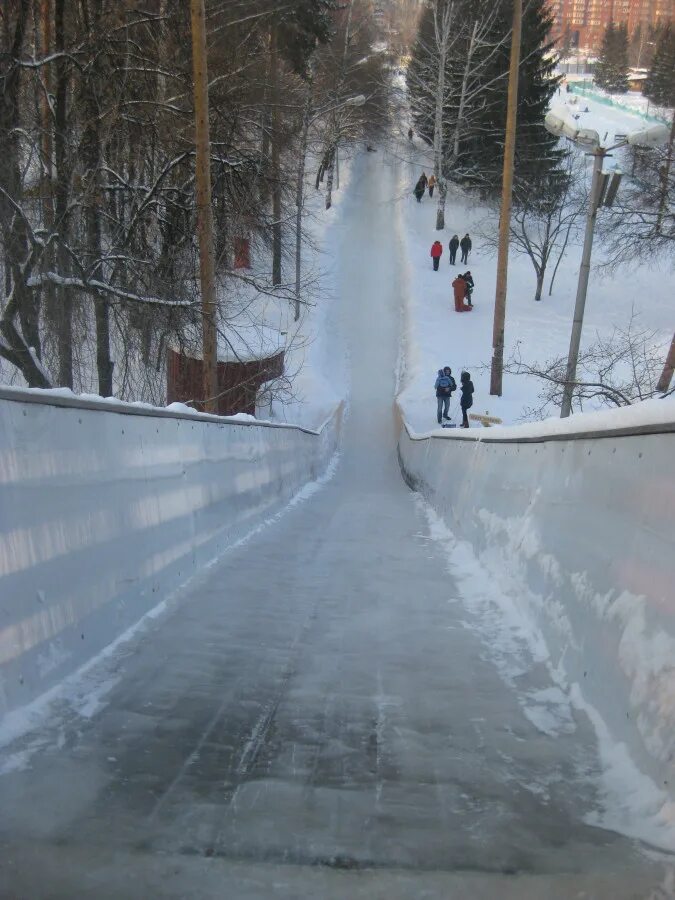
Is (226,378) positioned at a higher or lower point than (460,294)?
lower

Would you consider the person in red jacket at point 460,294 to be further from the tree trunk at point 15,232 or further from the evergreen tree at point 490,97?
the tree trunk at point 15,232

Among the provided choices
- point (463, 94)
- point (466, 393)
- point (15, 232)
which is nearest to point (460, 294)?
point (466, 393)

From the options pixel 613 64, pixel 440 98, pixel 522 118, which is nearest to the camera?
pixel 440 98

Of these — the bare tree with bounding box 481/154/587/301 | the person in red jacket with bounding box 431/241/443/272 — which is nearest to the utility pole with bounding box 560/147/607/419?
the bare tree with bounding box 481/154/587/301

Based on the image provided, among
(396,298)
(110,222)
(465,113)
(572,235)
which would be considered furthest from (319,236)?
(110,222)

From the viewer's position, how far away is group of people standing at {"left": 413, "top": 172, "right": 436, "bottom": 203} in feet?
153

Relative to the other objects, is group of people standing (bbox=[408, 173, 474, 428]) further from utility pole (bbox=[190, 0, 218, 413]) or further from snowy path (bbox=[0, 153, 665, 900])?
snowy path (bbox=[0, 153, 665, 900])

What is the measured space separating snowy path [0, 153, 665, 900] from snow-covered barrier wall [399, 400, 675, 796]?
0.78 ft

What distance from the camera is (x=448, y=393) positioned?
78.3ft

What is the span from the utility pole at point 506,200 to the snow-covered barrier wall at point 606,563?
16.5 m

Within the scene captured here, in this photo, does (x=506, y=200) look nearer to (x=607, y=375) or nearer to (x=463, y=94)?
(x=607, y=375)

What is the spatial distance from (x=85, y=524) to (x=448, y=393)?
808 inches

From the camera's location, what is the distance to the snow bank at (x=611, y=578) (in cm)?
258

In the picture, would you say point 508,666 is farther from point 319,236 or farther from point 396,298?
point 319,236
